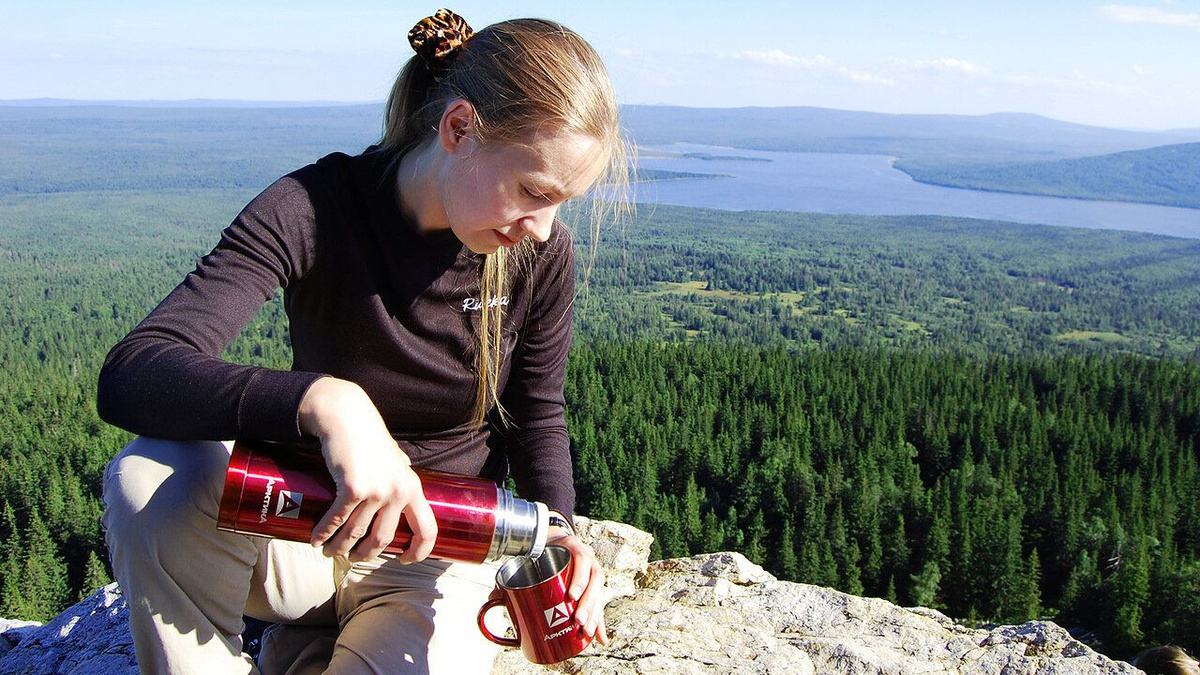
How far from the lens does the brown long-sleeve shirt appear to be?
225 centimetres

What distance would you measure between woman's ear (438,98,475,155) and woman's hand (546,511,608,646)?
1.23 meters

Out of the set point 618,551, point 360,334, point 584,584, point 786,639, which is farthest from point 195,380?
point 618,551

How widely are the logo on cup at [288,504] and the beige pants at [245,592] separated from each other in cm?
19

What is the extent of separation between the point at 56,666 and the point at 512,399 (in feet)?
8.01

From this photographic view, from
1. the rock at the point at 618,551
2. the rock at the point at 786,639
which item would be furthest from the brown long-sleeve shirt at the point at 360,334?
the rock at the point at 618,551

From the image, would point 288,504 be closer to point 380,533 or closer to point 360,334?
point 380,533

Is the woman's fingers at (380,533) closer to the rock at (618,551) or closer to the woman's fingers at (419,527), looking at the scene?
the woman's fingers at (419,527)

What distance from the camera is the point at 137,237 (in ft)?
484

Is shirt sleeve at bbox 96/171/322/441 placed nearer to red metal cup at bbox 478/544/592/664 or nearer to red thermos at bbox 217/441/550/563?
red thermos at bbox 217/441/550/563

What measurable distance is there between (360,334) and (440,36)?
Result: 0.97m

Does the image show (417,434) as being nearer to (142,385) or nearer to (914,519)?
(142,385)

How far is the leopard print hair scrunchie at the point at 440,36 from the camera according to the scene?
2.97 meters

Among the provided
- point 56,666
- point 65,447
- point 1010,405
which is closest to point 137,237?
point 65,447

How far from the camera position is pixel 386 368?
10.2 feet
